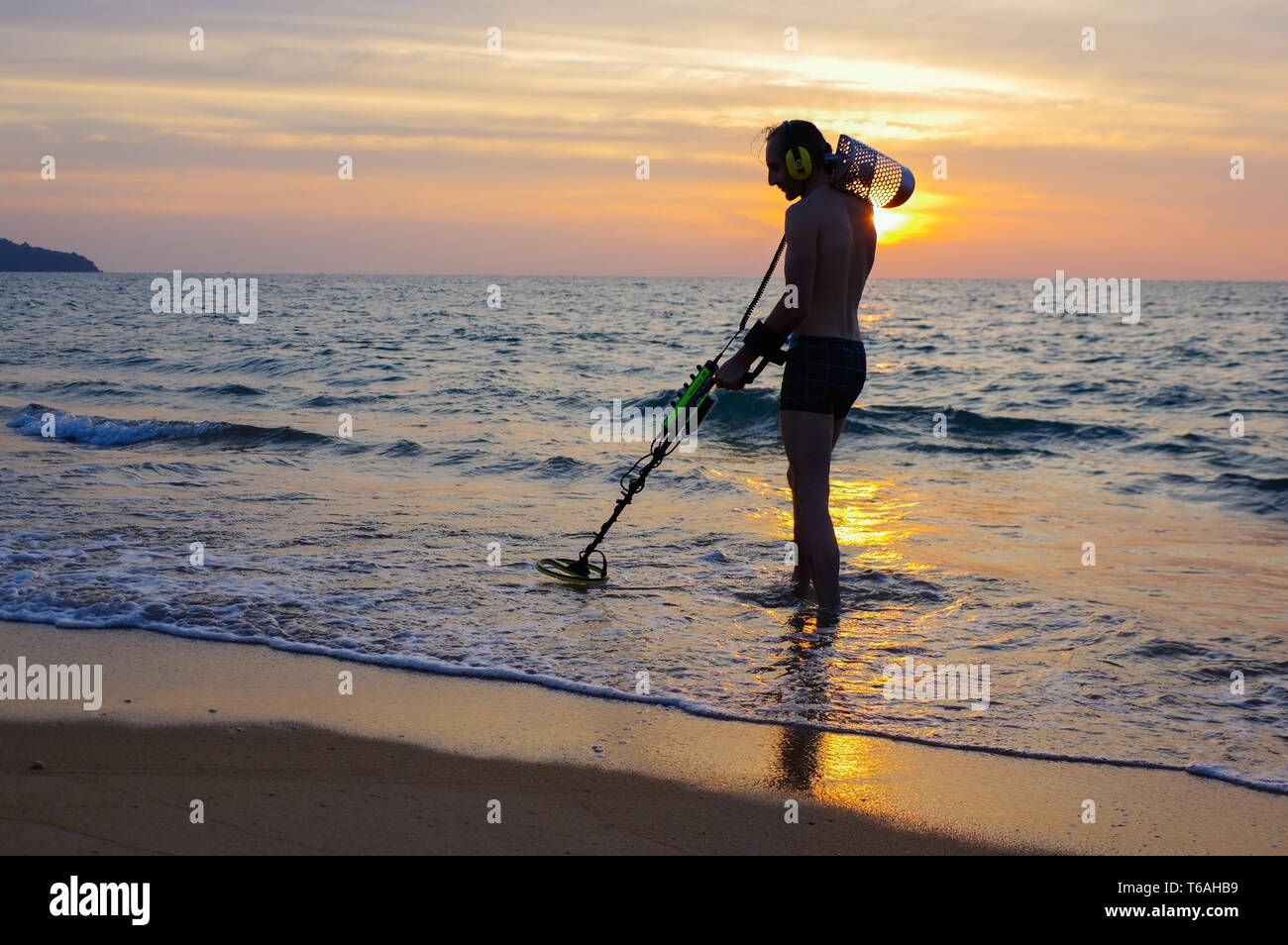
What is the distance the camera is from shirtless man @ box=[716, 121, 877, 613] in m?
5.14

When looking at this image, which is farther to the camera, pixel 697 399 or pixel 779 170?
pixel 697 399

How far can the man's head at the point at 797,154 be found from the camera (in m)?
5.12

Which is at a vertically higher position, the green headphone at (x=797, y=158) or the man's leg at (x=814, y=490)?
the green headphone at (x=797, y=158)

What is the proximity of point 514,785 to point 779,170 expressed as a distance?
2987 millimetres

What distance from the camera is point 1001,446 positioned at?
1388 centimetres

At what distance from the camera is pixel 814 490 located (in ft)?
17.9
